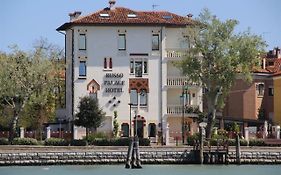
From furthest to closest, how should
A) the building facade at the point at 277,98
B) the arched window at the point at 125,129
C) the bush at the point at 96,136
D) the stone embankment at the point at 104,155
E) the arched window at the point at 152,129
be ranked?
1. the building facade at the point at 277,98
2. the arched window at the point at 152,129
3. the arched window at the point at 125,129
4. the bush at the point at 96,136
5. the stone embankment at the point at 104,155

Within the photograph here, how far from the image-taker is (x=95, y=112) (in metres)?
91.8

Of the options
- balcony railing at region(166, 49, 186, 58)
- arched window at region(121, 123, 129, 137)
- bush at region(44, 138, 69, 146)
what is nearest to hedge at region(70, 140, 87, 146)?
bush at region(44, 138, 69, 146)

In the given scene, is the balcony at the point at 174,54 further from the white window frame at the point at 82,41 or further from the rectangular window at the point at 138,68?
the white window frame at the point at 82,41

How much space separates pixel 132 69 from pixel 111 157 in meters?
23.9

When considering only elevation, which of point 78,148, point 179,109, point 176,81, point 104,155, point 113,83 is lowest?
point 104,155

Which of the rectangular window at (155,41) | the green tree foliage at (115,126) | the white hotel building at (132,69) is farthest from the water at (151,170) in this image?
the rectangular window at (155,41)

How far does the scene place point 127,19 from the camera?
3922 inches

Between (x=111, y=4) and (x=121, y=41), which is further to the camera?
(x=111, y=4)

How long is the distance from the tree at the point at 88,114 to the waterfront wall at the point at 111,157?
14790mm

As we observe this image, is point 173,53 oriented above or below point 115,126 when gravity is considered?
above

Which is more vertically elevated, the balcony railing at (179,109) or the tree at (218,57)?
the tree at (218,57)

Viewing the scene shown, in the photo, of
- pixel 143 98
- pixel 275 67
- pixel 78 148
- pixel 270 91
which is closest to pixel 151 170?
pixel 78 148

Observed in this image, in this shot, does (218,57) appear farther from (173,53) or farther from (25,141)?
(25,141)

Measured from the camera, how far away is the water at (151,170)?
224 feet
